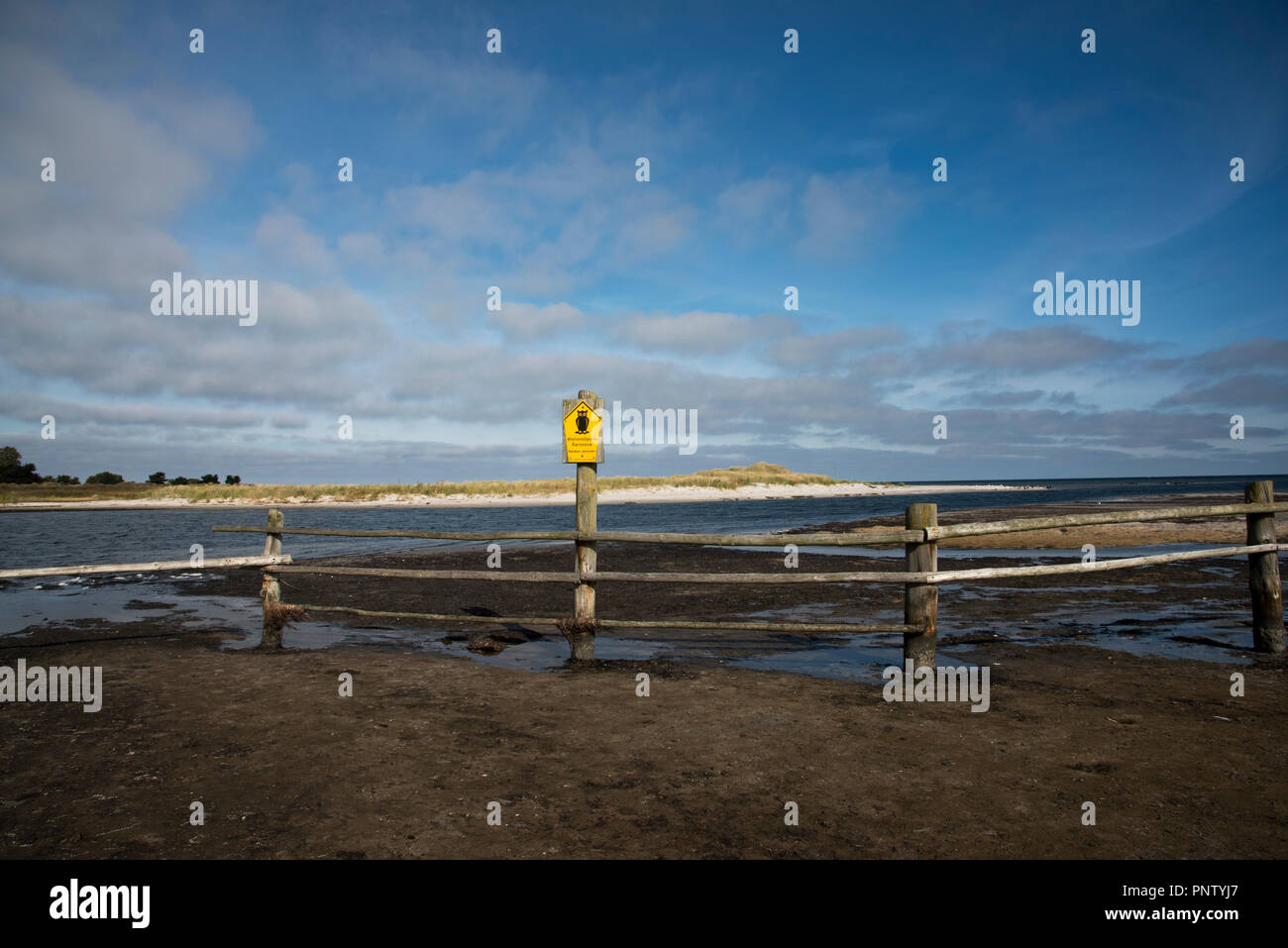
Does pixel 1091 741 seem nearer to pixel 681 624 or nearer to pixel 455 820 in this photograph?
pixel 681 624

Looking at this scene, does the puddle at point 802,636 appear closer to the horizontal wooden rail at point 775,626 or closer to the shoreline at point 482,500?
the horizontal wooden rail at point 775,626

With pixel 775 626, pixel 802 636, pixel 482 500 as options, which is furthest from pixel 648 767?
pixel 482 500

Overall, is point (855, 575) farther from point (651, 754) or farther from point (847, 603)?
point (847, 603)

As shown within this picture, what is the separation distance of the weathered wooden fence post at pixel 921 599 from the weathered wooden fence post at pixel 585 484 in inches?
127

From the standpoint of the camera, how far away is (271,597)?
28.9 feet

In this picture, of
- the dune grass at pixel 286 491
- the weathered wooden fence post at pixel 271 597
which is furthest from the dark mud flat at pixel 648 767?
the dune grass at pixel 286 491

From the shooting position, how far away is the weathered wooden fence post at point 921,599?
6.57 meters

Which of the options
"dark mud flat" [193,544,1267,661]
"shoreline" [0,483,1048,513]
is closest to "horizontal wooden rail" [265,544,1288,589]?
"dark mud flat" [193,544,1267,661]

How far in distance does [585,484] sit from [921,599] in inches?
142

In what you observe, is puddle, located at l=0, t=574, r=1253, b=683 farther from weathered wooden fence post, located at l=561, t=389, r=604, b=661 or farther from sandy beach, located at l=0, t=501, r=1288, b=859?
weathered wooden fence post, located at l=561, t=389, r=604, b=661

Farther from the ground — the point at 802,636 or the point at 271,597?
the point at 271,597

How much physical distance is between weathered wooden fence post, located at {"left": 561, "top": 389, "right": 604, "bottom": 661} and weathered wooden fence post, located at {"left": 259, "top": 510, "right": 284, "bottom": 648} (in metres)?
3.85
